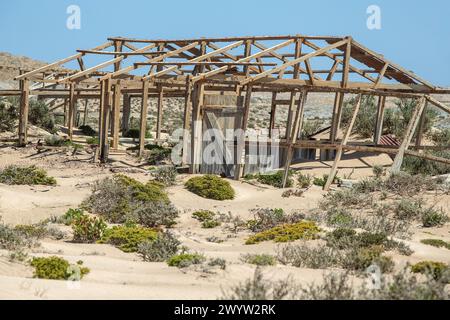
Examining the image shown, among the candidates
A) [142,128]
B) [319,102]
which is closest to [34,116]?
[142,128]

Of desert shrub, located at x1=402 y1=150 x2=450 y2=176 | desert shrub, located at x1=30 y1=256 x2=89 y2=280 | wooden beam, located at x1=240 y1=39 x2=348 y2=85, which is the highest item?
wooden beam, located at x1=240 y1=39 x2=348 y2=85

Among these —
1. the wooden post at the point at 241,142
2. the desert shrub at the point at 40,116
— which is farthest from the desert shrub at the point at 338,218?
the desert shrub at the point at 40,116

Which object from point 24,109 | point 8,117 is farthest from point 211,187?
point 8,117

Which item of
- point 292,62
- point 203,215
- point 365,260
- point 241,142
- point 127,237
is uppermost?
point 292,62

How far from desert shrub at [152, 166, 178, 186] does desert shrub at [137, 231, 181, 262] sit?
8.42 m

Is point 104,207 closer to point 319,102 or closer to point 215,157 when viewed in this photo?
point 215,157

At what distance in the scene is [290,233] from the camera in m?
12.1

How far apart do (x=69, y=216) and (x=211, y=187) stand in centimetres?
534

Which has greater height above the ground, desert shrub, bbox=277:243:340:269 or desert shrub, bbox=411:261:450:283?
desert shrub, bbox=411:261:450:283

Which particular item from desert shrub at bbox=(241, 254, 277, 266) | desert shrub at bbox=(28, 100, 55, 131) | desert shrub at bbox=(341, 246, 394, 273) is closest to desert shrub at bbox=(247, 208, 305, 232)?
desert shrub at bbox=(341, 246, 394, 273)

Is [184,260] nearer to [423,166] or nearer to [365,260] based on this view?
[365,260]

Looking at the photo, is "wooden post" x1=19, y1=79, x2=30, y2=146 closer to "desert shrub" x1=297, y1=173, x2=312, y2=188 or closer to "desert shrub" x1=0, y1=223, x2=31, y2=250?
"desert shrub" x1=297, y1=173, x2=312, y2=188

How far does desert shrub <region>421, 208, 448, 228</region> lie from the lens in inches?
570
